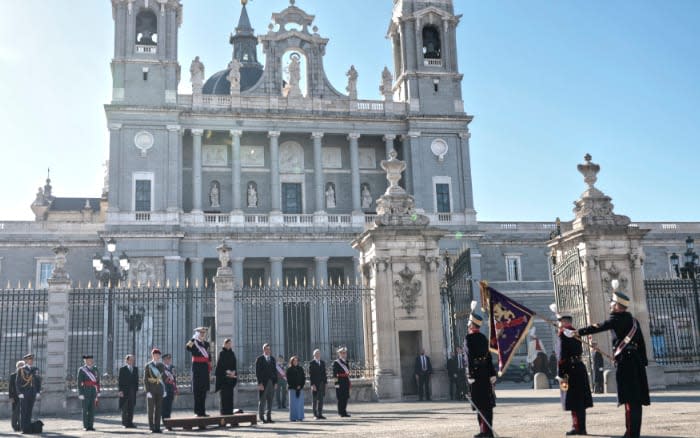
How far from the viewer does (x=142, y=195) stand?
1553 inches

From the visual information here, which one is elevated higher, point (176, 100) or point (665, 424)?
point (176, 100)

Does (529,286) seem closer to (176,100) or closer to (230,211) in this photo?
(230,211)

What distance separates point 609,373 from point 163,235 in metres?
Answer: 26.6

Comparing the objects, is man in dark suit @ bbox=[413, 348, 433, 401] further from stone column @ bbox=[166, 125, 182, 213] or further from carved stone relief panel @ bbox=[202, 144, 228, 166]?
carved stone relief panel @ bbox=[202, 144, 228, 166]

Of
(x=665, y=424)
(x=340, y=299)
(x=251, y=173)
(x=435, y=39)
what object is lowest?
(x=665, y=424)

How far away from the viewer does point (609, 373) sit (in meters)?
16.6

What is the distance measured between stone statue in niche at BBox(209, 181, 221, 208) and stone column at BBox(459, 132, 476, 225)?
13.9m

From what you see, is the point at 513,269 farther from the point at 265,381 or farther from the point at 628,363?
the point at 628,363

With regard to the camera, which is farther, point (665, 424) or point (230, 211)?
point (230, 211)

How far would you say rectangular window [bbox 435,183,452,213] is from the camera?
140 feet

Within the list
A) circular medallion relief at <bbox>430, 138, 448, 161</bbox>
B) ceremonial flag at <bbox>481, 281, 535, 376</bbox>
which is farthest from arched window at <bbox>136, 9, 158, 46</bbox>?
ceremonial flag at <bbox>481, 281, 535, 376</bbox>

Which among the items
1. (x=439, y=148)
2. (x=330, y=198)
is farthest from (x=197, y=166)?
(x=439, y=148)

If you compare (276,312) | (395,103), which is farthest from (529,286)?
(276,312)

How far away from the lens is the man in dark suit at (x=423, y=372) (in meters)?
16.8
